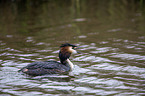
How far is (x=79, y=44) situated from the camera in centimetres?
1267

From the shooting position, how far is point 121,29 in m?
15.1

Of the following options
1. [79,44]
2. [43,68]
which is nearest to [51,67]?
[43,68]

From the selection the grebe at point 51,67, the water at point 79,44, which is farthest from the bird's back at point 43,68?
the water at point 79,44

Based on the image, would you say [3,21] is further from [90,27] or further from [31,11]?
Result: [90,27]

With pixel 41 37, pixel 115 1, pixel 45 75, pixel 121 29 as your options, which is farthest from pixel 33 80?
pixel 115 1

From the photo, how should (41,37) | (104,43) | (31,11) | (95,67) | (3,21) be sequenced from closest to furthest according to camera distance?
(95,67) → (104,43) → (41,37) → (3,21) → (31,11)

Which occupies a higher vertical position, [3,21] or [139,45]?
[3,21]

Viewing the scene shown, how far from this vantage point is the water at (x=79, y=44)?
25.2ft

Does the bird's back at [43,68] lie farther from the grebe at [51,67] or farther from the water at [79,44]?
the water at [79,44]

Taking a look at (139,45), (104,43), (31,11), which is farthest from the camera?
(31,11)

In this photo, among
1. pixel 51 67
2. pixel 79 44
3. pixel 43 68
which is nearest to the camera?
pixel 43 68

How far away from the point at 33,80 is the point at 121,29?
839 cm

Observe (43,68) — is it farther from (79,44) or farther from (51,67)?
(79,44)

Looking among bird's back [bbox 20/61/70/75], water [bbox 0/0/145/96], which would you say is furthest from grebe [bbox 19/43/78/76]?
water [bbox 0/0/145/96]
